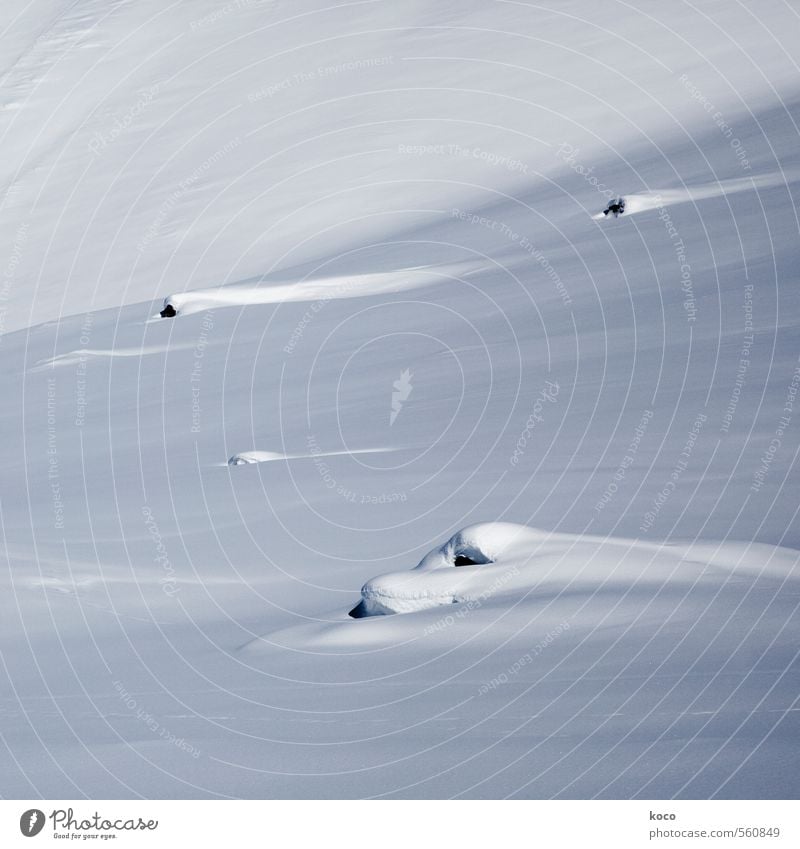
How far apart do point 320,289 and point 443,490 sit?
7.07 m

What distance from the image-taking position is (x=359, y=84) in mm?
30625

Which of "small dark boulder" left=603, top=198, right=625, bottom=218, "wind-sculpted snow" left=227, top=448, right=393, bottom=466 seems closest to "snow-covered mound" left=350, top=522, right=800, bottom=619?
"wind-sculpted snow" left=227, top=448, right=393, bottom=466

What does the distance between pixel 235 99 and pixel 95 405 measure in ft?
75.7

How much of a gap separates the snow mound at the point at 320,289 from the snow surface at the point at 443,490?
0.07m

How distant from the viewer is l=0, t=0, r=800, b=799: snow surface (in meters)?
3.47

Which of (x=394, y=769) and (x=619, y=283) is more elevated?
(x=619, y=283)

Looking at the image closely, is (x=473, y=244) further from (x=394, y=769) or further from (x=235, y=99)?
(x=235, y=99)

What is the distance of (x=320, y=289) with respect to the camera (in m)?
13.0

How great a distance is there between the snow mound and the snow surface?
0.07 metres

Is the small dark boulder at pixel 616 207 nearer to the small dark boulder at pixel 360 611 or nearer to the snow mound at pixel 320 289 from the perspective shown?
the snow mound at pixel 320 289

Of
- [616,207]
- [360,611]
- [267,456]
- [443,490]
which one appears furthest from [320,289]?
[360,611]

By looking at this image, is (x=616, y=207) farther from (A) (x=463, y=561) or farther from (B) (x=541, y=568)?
(B) (x=541, y=568)

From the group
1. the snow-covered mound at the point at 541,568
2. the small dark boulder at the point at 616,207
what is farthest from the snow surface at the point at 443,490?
the small dark boulder at the point at 616,207
